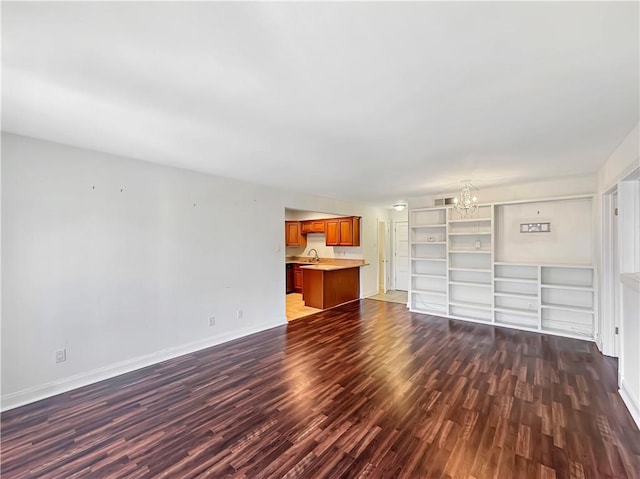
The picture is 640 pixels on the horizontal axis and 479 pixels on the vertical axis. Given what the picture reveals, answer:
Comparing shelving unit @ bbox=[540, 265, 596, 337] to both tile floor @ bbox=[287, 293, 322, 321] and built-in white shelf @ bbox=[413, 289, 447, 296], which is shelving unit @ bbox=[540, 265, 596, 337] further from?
tile floor @ bbox=[287, 293, 322, 321]

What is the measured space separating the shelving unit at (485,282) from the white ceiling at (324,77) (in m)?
2.27

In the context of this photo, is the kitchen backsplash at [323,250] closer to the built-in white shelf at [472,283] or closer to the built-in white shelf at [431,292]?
the built-in white shelf at [431,292]

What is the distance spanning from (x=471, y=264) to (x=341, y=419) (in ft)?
13.9

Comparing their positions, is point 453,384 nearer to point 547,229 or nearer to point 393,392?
point 393,392

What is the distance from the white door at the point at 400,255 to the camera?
8.14 metres

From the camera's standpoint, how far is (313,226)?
7.92 m

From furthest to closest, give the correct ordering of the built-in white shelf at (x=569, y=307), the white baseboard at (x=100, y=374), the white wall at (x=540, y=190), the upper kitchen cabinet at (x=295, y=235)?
the upper kitchen cabinet at (x=295, y=235) → the white wall at (x=540, y=190) → the built-in white shelf at (x=569, y=307) → the white baseboard at (x=100, y=374)

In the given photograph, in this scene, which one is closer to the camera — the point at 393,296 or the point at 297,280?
the point at 393,296

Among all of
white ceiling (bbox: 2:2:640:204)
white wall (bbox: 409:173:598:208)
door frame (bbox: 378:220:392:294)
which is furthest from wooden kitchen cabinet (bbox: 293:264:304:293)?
white ceiling (bbox: 2:2:640:204)

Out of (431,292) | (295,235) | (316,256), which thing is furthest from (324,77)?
(295,235)

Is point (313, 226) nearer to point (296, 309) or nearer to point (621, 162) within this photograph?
point (296, 309)

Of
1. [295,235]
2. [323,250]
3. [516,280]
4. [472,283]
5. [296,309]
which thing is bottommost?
[296,309]

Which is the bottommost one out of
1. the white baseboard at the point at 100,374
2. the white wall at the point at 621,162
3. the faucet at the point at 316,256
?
the white baseboard at the point at 100,374

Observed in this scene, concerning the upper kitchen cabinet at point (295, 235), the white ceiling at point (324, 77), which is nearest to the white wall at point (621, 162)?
the white ceiling at point (324, 77)
